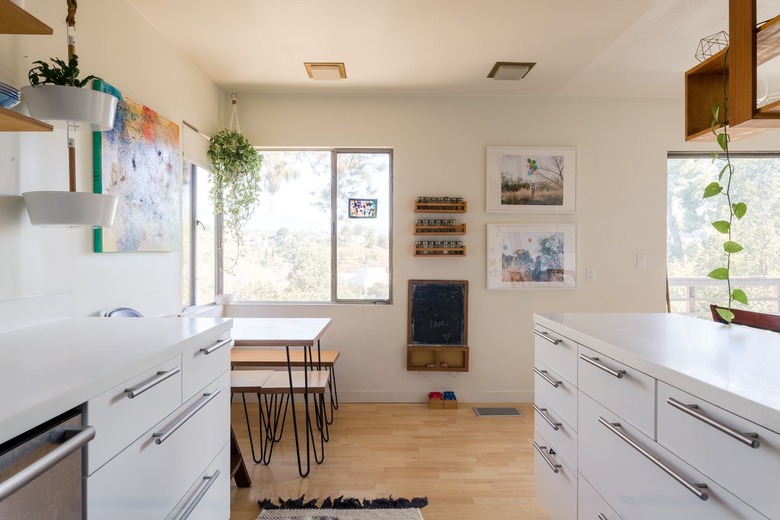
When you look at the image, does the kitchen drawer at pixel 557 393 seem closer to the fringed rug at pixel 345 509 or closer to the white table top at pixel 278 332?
the fringed rug at pixel 345 509

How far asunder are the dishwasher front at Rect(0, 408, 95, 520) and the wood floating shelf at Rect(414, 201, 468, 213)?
2856mm

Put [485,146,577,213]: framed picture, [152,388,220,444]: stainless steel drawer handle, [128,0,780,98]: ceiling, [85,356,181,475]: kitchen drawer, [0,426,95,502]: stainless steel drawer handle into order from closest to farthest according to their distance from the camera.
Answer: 1. [0,426,95,502]: stainless steel drawer handle
2. [85,356,181,475]: kitchen drawer
3. [152,388,220,444]: stainless steel drawer handle
4. [128,0,780,98]: ceiling
5. [485,146,577,213]: framed picture

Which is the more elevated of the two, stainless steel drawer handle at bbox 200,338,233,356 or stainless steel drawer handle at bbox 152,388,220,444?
stainless steel drawer handle at bbox 200,338,233,356

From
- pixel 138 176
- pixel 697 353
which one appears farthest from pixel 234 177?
pixel 697 353


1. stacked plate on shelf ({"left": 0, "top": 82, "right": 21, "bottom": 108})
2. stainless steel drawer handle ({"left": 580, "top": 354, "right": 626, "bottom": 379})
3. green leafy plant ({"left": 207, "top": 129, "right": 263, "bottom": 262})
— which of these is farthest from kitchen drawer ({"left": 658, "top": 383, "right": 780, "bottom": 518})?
green leafy plant ({"left": 207, "top": 129, "right": 263, "bottom": 262})

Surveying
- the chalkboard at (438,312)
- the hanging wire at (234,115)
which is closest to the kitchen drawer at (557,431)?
the chalkboard at (438,312)

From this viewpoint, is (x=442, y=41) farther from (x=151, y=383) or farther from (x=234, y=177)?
(x=151, y=383)

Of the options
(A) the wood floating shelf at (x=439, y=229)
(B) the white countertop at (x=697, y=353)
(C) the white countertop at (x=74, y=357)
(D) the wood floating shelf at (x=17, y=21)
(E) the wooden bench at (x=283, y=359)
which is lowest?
(E) the wooden bench at (x=283, y=359)

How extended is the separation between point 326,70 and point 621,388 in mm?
2706

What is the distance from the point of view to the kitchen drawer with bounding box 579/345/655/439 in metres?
1.16

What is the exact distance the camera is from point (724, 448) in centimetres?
90

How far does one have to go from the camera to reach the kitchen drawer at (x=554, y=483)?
1.59 meters

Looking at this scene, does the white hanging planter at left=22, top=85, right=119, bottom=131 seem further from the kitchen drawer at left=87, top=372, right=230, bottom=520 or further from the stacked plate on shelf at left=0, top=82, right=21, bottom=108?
the kitchen drawer at left=87, top=372, right=230, bottom=520

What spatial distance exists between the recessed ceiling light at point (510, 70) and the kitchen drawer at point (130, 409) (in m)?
2.76
